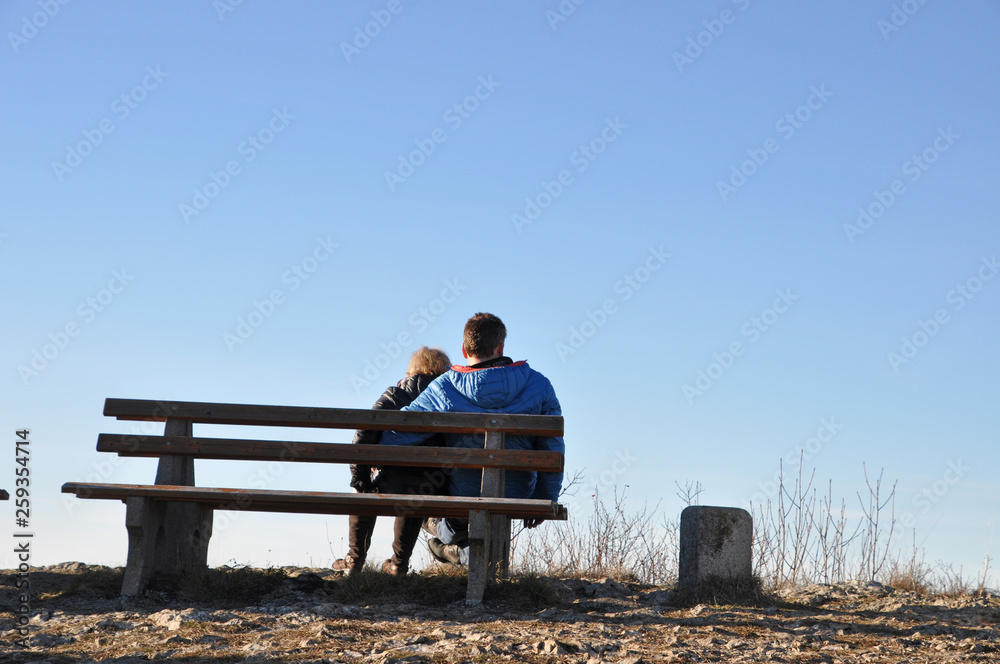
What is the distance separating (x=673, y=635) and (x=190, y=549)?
3438 mm

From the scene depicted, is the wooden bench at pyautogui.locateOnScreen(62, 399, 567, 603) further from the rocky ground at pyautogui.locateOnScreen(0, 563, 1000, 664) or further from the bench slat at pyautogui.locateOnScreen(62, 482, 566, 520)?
the rocky ground at pyautogui.locateOnScreen(0, 563, 1000, 664)

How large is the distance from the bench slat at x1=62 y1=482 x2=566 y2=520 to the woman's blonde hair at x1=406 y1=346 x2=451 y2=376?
4.62 feet

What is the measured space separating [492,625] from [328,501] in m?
1.31

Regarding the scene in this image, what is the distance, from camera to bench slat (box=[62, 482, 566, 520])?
5.89 m

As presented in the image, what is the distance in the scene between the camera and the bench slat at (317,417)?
6.25m

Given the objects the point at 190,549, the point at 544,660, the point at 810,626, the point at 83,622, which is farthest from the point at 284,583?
the point at 810,626

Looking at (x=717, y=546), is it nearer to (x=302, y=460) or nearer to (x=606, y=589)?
(x=606, y=589)

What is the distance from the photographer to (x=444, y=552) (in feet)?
24.2

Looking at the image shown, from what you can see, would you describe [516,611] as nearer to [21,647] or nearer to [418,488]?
[418,488]

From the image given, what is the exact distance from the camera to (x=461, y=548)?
7188 mm

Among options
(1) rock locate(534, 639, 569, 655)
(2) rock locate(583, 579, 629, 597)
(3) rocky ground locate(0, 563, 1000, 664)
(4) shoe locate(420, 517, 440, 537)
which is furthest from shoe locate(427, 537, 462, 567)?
(1) rock locate(534, 639, 569, 655)

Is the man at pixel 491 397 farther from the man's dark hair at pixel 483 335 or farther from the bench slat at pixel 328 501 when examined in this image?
the bench slat at pixel 328 501

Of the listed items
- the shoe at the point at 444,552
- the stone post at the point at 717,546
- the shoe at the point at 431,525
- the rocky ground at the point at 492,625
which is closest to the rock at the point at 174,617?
the rocky ground at the point at 492,625

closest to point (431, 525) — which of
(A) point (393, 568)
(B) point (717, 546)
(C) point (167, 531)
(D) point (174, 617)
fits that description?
(A) point (393, 568)
